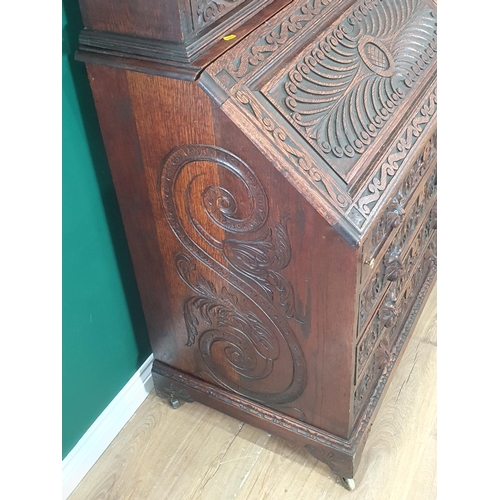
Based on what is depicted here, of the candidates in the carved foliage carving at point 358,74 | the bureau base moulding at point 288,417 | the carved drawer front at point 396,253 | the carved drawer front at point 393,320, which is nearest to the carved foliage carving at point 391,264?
the carved drawer front at point 396,253

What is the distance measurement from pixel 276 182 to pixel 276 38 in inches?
10.8

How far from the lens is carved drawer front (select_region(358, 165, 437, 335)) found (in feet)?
3.45

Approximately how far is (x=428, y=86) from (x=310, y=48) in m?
0.34

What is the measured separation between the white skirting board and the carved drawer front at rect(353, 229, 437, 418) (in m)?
0.60

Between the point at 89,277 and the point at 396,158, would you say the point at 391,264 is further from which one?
the point at 89,277

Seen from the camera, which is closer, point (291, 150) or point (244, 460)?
point (291, 150)

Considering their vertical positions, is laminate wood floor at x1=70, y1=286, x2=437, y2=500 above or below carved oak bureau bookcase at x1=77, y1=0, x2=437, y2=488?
below

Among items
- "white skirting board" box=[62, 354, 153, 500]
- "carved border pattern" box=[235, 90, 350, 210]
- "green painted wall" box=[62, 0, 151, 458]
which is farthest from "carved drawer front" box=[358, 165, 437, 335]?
"white skirting board" box=[62, 354, 153, 500]

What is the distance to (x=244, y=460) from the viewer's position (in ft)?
4.65

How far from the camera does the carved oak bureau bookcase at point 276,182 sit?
2.92ft

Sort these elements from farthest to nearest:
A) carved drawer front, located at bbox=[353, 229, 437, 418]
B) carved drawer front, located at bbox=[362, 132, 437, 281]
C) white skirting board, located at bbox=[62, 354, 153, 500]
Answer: white skirting board, located at bbox=[62, 354, 153, 500], carved drawer front, located at bbox=[353, 229, 437, 418], carved drawer front, located at bbox=[362, 132, 437, 281]

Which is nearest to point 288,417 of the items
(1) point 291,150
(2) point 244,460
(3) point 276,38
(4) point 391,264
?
(2) point 244,460

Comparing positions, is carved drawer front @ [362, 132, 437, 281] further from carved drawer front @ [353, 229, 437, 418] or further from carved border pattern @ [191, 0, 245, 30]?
carved border pattern @ [191, 0, 245, 30]
